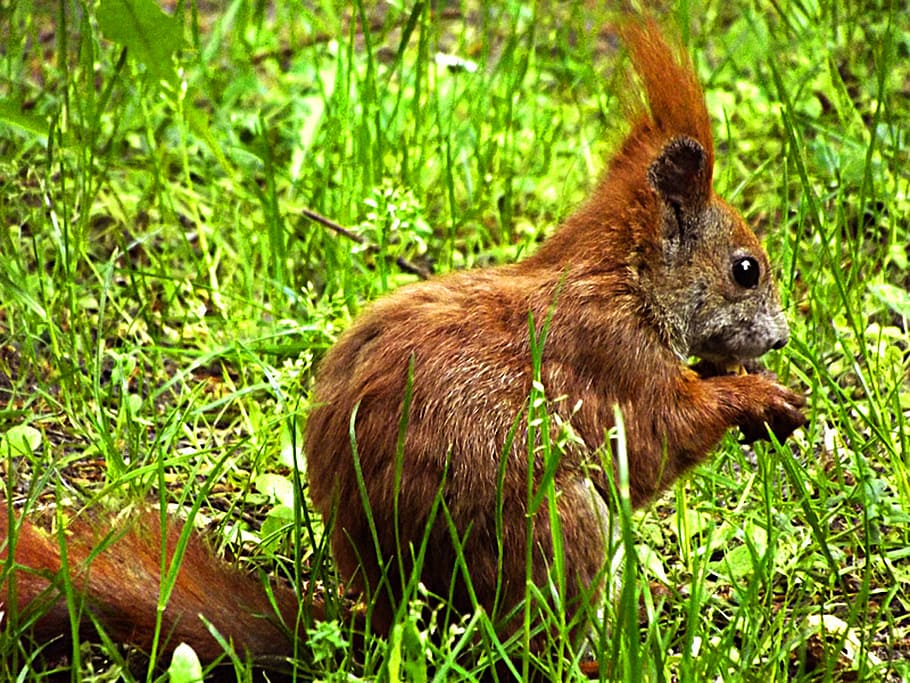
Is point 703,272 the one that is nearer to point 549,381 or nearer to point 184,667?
point 549,381

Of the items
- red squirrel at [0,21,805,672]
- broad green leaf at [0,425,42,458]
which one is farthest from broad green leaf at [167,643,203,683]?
broad green leaf at [0,425,42,458]

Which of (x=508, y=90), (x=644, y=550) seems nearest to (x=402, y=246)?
(x=508, y=90)

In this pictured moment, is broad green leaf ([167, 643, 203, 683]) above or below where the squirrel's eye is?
below

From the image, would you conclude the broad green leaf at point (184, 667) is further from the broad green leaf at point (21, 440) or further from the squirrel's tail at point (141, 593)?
the broad green leaf at point (21, 440)

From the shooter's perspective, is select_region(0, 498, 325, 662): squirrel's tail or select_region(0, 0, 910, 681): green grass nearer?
select_region(0, 498, 325, 662): squirrel's tail

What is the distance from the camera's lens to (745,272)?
2707 mm

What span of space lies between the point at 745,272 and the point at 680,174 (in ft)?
0.73

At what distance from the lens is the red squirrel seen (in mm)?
2229

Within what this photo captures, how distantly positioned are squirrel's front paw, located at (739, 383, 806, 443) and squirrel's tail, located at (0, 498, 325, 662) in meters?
0.83

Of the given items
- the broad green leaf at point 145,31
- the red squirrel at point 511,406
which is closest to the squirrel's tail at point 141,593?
the red squirrel at point 511,406

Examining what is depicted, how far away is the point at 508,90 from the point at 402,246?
57cm

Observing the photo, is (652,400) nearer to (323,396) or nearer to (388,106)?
(323,396)

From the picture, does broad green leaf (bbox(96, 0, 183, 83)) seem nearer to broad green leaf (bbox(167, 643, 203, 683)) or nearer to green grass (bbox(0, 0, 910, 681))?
green grass (bbox(0, 0, 910, 681))

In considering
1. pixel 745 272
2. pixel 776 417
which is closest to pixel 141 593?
pixel 776 417
